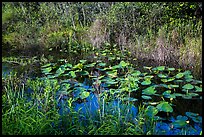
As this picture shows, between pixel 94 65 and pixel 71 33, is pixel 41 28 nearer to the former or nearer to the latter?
pixel 71 33

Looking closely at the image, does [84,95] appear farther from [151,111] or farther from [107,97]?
[151,111]

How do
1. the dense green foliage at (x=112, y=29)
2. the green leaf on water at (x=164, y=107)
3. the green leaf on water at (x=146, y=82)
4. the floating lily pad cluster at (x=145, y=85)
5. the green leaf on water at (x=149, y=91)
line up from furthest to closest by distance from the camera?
the dense green foliage at (x=112, y=29)
the green leaf on water at (x=146, y=82)
the green leaf on water at (x=149, y=91)
the floating lily pad cluster at (x=145, y=85)
the green leaf on water at (x=164, y=107)

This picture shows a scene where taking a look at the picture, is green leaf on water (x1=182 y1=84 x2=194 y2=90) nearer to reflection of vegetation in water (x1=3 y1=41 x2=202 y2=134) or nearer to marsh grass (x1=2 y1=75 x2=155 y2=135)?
reflection of vegetation in water (x1=3 y1=41 x2=202 y2=134)

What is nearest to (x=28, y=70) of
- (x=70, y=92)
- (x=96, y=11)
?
(x=70, y=92)

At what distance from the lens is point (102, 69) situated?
4680 mm

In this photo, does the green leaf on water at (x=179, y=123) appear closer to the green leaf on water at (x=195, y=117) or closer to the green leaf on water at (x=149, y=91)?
the green leaf on water at (x=195, y=117)

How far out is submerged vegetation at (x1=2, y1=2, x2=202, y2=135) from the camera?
2.75 meters

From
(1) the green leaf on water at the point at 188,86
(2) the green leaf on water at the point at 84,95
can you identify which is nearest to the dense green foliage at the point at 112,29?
(1) the green leaf on water at the point at 188,86

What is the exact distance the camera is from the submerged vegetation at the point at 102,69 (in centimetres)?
275

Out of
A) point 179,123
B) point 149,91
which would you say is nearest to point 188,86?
point 149,91

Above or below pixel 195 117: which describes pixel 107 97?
above

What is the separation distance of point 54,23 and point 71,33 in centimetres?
108

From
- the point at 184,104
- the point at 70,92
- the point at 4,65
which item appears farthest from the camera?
the point at 4,65

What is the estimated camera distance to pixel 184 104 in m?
3.30
